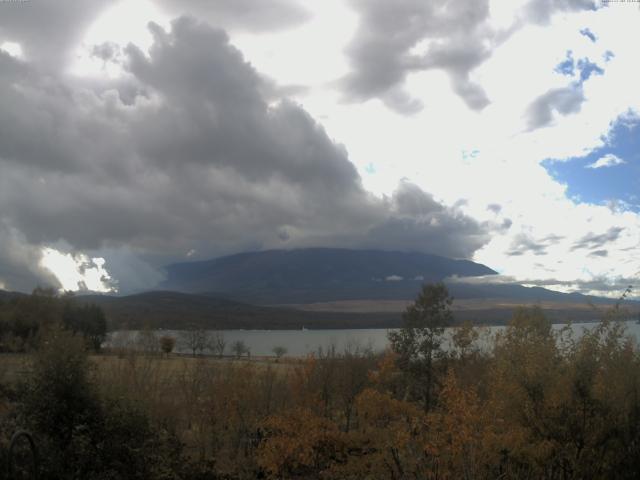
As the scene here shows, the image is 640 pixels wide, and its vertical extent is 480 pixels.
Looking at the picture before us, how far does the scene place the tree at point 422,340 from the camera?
28547mm

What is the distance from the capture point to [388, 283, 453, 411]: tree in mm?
28547

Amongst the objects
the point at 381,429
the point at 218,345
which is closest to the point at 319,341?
the point at 218,345

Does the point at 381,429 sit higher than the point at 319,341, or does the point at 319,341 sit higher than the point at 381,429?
the point at 381,429

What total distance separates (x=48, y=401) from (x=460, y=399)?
31.7 feet

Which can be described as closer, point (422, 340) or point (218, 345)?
point (422, 340)

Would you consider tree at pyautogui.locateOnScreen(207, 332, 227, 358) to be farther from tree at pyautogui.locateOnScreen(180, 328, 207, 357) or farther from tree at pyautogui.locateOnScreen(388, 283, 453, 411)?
tree at pyautogui.locateOnScreen(388, 283, 453, 411)

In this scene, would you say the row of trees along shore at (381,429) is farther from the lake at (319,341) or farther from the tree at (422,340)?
the tree at (422,340)

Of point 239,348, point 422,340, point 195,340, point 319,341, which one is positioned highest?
point 422,340

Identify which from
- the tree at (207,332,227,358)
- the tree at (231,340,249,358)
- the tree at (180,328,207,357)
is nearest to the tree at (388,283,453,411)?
the tree at (207,332,227,358)

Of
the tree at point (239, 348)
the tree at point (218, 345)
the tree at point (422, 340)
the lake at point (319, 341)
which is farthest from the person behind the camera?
the tree at point (239, 348)

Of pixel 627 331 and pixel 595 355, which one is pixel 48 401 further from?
pixel 627 331

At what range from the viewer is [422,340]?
28.8 m

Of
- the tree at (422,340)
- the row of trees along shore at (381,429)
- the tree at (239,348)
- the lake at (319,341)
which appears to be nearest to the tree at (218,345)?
the tree at (239,348)

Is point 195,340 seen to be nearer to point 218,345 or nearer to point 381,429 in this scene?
point 218,345
